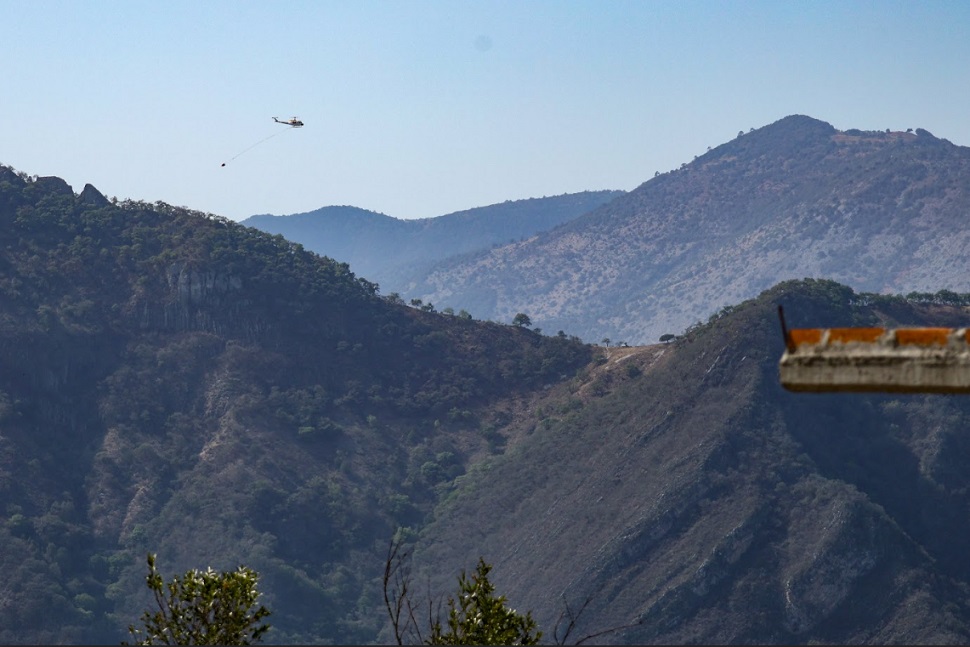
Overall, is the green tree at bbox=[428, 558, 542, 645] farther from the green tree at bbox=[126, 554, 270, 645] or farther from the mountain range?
the mountain range

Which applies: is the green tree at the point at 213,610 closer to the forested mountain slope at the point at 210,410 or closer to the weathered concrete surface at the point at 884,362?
the weathered concrete surface at the point at 884,362

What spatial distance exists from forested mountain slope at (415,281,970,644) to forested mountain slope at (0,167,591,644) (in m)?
7.33

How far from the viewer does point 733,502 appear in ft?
348

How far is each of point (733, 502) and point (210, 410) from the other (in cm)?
4695

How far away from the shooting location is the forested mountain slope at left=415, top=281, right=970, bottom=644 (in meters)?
96.6

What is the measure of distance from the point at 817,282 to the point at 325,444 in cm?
4701

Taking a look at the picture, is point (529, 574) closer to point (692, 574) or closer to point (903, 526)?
point (692, 574)

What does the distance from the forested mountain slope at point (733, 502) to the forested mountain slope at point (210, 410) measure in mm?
7330

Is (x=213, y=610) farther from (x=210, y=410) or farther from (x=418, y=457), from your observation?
(x=418, y=457)

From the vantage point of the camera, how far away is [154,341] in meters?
134

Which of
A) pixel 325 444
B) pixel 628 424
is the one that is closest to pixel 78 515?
pixel 325 444

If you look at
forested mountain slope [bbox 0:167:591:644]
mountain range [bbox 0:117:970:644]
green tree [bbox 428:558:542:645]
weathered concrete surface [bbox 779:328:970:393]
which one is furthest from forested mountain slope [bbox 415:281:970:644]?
weathered concrete surface [bbox 779:328:970:393]

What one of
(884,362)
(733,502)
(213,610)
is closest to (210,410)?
(733,502)

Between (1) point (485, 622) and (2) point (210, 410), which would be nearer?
(1) point (485, 622)
